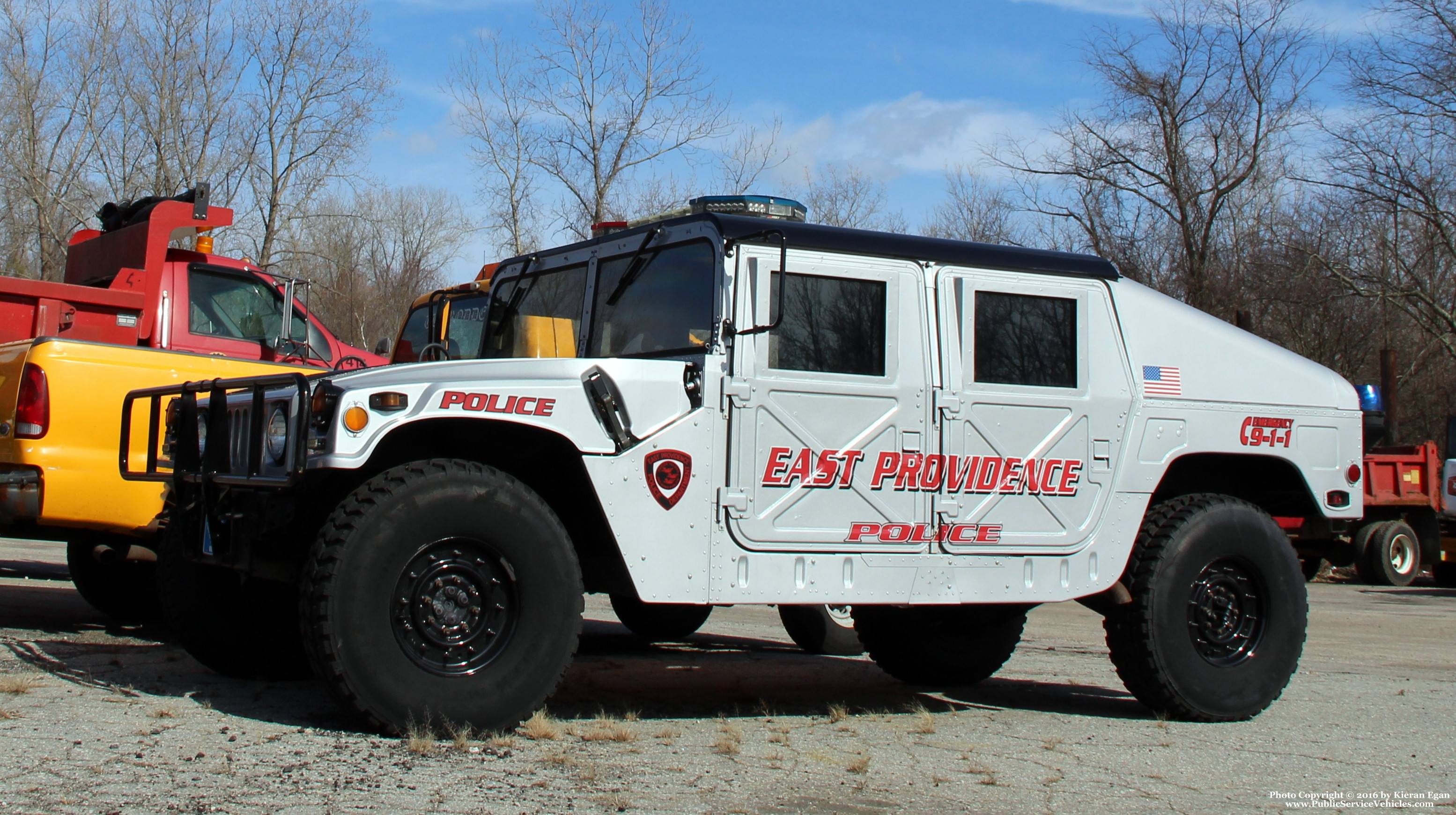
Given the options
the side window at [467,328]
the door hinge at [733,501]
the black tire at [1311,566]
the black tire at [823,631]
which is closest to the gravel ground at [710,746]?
the black tire at [823,631]

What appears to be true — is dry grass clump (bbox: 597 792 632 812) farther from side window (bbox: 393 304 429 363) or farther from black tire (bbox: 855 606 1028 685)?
side window (bbox: 393 304 429 363)

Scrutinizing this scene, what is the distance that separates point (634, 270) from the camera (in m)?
5.66

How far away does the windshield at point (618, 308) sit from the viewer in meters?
5.29

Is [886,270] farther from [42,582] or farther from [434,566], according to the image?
[42,582]

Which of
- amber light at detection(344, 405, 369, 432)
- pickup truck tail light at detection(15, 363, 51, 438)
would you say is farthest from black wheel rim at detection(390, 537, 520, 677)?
pickup truck tail light at detection(15, 363, 51, 438)

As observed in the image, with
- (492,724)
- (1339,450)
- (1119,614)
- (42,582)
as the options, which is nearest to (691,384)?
(492,724)

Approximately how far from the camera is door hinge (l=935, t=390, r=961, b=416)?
217 inches

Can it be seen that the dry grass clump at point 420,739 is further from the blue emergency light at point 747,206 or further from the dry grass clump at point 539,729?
the blue emergency light at point 747,206

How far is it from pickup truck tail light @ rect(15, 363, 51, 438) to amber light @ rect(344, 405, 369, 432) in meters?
3.04

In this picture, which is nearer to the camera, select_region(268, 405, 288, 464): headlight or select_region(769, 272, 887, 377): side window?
select_region(268, 405, 288, 464): headlight

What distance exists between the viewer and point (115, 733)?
4660mm

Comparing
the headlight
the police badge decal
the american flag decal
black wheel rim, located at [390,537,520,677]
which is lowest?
black wheel rim, located at [390,537,520,677]

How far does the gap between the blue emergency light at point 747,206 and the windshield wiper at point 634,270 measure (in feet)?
0.87

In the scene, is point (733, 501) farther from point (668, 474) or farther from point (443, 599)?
point (443, 599)
